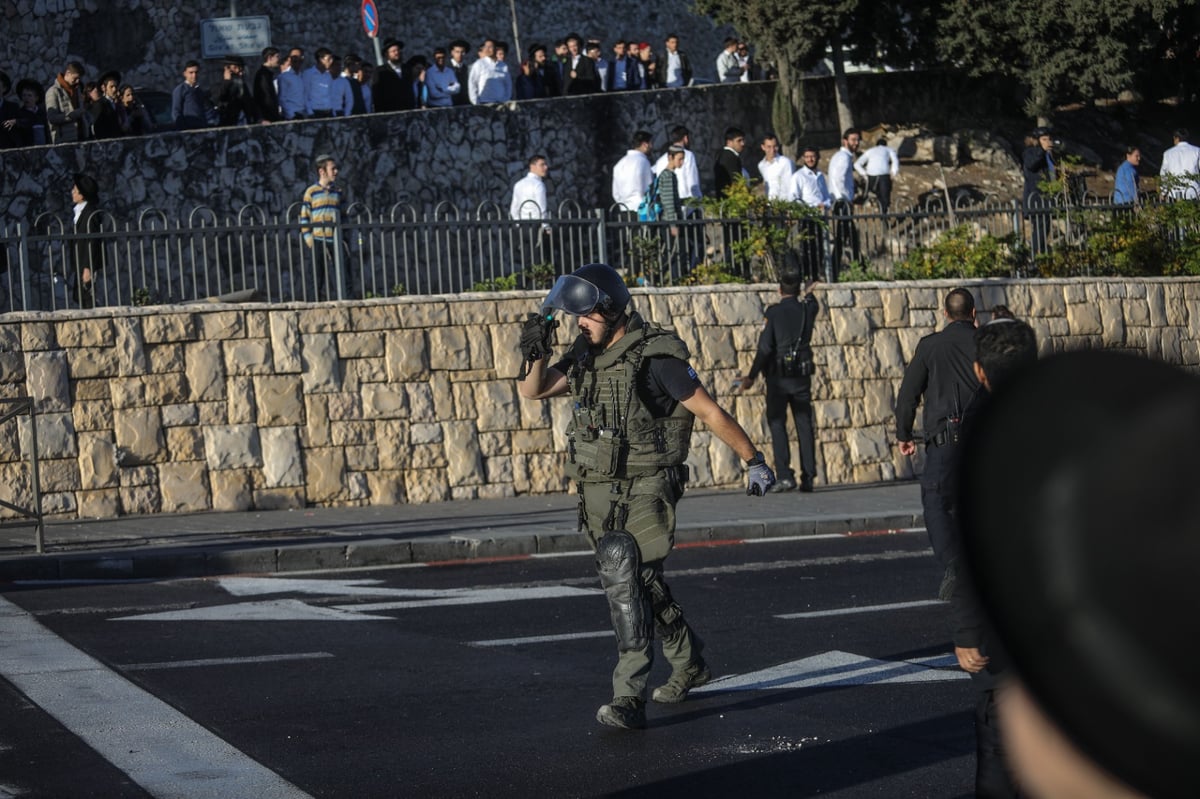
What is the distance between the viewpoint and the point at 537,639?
889 cm

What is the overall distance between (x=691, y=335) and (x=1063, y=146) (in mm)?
14439

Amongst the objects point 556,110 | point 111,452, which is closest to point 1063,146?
point 556,110

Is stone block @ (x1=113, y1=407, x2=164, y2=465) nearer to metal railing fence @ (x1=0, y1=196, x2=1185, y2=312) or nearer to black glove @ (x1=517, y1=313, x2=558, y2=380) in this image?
metal railing fence @ (x1=0, y1=196, x2=1185, y2=312)

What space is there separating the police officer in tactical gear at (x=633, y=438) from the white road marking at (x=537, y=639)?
1.55 m

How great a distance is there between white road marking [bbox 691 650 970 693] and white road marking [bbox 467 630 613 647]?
1187mm

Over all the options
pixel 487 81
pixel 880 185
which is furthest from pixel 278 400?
pixel 487 81

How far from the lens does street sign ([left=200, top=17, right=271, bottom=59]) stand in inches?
1067

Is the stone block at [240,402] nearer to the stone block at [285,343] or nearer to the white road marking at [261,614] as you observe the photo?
the stone block at [285,343]

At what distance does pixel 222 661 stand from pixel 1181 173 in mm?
15968

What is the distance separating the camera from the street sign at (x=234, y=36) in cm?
2711

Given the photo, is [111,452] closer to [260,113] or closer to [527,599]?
[527,599]

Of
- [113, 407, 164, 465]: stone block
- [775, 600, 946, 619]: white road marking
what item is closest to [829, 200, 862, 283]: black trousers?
[113, 407, 164, 465]: stone block

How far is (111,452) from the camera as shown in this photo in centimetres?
1494

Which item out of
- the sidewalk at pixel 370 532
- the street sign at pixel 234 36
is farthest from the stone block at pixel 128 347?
the street sign at pixel 234 36
